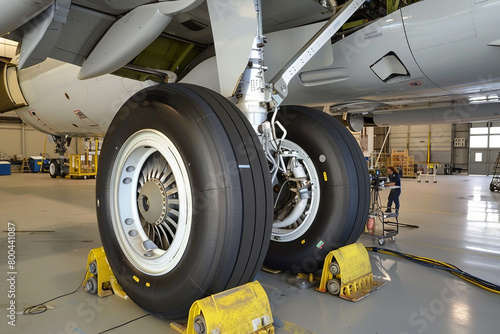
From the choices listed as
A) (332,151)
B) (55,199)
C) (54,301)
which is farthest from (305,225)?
(55,199)

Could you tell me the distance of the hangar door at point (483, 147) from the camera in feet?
77.9

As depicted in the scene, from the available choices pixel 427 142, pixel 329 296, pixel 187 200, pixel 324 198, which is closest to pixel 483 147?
pixel 427 142

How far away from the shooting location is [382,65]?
128 inches

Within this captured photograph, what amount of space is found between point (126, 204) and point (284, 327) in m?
1.28

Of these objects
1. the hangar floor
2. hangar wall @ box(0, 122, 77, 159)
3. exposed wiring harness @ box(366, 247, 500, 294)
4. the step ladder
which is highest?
hangar wall @ box(0, 122, 77, 159)

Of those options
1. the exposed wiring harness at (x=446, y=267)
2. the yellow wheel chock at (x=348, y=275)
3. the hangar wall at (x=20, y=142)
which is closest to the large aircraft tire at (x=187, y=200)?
the yellow wheel chock at (x=348, y=275)

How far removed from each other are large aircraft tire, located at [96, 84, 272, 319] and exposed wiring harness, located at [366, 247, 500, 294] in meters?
1.92

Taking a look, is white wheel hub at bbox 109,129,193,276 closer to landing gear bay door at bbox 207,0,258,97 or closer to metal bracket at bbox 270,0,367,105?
landing gear bay door at bbox 207,0,258,97

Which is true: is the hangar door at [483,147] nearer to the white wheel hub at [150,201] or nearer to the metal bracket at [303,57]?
the metal bracket at [303,57]

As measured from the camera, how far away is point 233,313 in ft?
5.63

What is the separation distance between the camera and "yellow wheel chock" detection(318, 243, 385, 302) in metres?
2.51

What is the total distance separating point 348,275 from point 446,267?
1172 mm

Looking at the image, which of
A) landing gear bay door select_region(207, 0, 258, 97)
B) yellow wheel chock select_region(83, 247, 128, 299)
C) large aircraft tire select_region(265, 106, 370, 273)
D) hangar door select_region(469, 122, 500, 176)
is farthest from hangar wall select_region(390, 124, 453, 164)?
yellow wheel chock select_region(83, 247, 128, 299)

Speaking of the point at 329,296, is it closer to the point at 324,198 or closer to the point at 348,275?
the point at 348,275
